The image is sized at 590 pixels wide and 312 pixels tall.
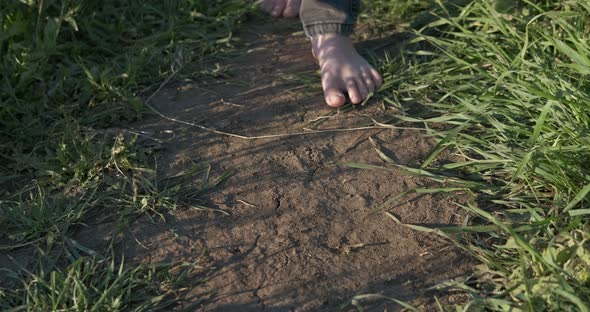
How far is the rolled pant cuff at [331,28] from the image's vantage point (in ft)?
9.35

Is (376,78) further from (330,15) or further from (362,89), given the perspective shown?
(330,15)

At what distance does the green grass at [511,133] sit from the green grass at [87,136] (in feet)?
2.30

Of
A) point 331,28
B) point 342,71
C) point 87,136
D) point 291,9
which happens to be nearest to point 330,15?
point 331,28

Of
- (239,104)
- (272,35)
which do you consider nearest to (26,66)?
(239,104)

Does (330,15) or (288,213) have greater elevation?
(330,15)

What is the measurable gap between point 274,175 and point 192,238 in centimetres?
35

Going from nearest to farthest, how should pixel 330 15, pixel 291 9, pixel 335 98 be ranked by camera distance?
1. pixel 335 98
2. pixel 330 15
3. pixel 291 9

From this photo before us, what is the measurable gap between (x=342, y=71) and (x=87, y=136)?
848mm

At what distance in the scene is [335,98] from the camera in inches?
105

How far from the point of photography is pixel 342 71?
276 cm

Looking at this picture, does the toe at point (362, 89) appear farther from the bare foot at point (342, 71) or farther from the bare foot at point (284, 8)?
the bare foot at point (284, 8)

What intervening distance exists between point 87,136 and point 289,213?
705 millimetres

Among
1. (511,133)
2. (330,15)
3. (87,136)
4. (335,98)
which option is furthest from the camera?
(330,15)

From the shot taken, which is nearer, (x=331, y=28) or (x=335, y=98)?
(x=335, y=98)
